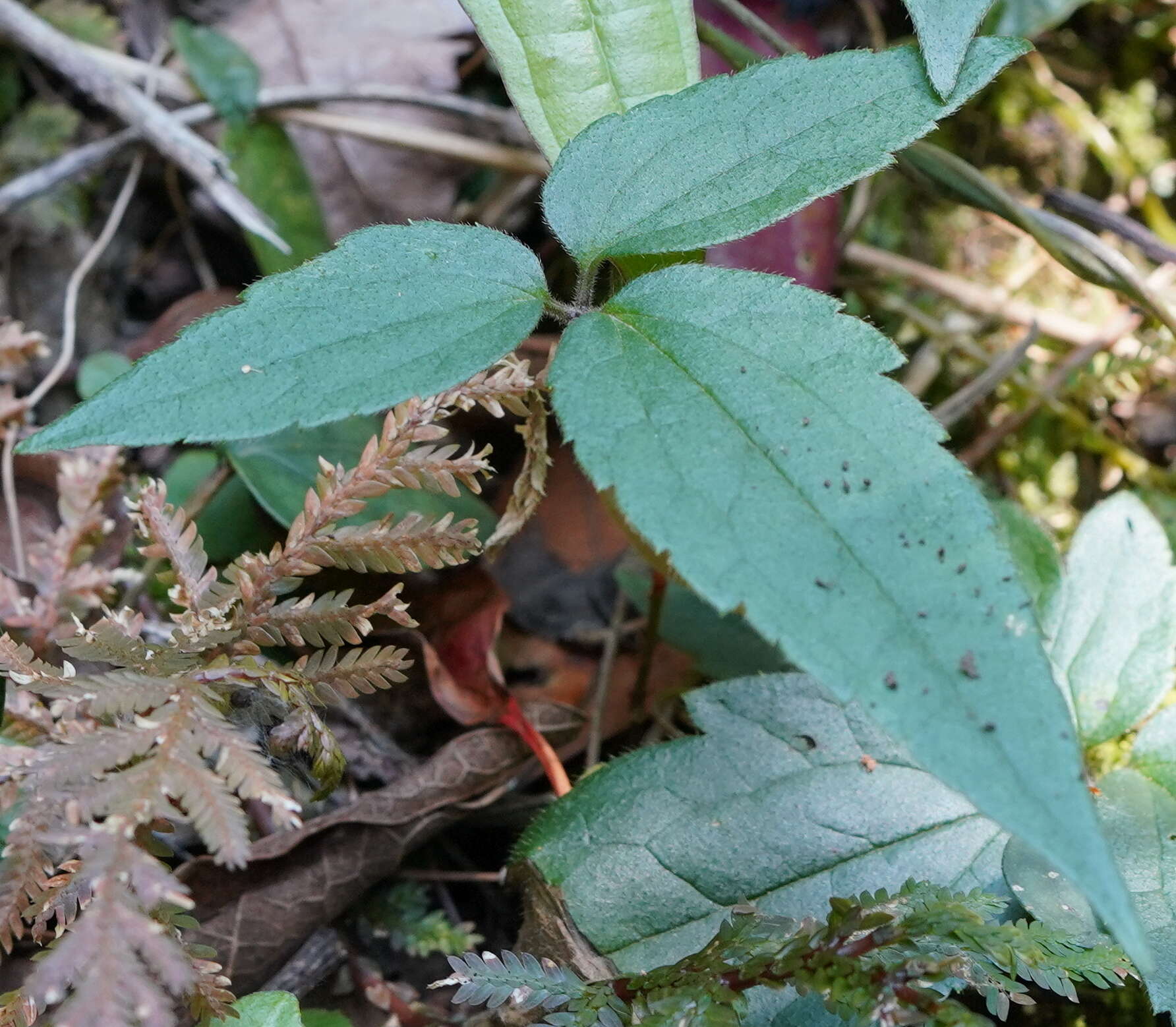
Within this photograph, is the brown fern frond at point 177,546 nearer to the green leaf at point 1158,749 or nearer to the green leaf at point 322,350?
the green leaf at point 322,350

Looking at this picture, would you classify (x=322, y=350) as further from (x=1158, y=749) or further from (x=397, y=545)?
(x=1158, y=749)

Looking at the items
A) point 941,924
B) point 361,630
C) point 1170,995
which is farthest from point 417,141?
point 1170,995

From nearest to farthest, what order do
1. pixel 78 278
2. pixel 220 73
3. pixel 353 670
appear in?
pixel 353 670, pixel 78 278, pixel 220 73

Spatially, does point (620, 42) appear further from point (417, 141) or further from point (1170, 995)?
point (1170, 995)

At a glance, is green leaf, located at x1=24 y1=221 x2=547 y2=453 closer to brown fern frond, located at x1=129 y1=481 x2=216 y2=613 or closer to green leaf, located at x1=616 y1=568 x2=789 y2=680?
brown fern frond, located at x1=129 y1=481 x2=216 y2=613

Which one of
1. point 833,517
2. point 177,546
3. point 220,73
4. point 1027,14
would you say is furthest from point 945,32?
point 220,73

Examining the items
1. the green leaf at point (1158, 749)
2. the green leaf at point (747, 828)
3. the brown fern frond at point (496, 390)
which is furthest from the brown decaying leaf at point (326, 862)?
the green leaf at point (1158, 749)
